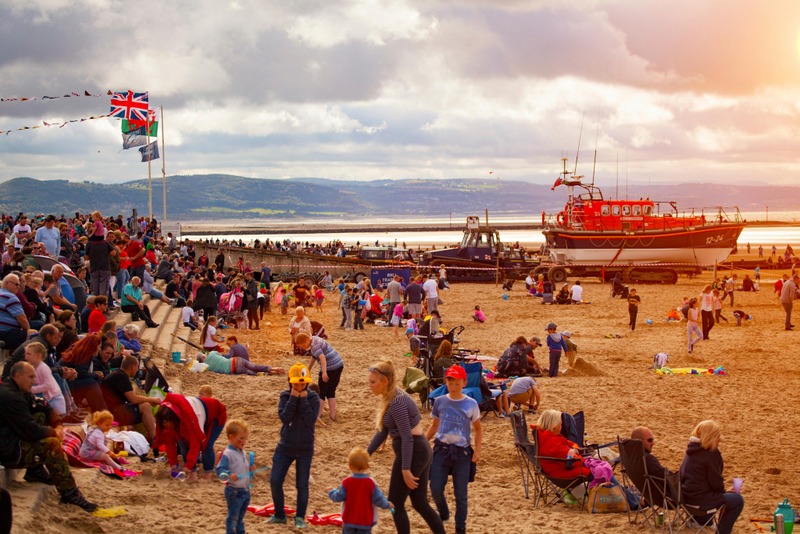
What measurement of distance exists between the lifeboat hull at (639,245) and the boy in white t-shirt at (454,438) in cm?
2850

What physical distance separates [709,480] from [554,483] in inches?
58.3

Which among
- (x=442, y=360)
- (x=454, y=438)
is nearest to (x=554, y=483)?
(x=454, y=438)

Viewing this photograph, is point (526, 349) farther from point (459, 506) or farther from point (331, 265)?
point (331, 265)

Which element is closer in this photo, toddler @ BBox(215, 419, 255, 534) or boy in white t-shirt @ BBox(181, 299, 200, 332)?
toddler @ BBox(215, 419, 255, 534)

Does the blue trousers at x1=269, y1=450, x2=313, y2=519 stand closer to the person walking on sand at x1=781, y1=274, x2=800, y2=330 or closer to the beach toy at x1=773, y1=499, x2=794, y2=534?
the beach toy at x1=773, y1=499, x2=794, y2=534

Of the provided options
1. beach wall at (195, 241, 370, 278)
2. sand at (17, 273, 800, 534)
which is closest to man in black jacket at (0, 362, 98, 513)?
sand at (17, 273, 800, 534)

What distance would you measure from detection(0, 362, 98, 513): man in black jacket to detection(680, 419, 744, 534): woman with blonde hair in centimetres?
494

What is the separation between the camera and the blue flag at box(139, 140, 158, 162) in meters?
34.1

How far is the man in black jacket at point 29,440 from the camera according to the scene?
507 centimetres

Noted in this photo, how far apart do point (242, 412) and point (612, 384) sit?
6.35 meters

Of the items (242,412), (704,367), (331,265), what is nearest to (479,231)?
(331,265)

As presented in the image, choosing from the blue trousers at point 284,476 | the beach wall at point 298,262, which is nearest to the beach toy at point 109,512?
the blue trousers at point 284,476

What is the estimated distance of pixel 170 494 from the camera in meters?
6.07

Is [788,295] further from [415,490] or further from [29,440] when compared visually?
[29,440]
